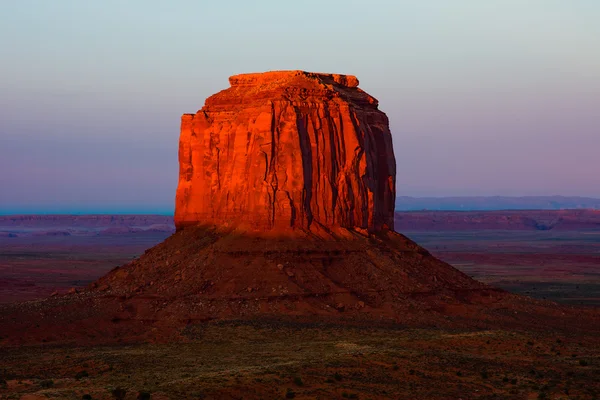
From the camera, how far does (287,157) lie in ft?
191

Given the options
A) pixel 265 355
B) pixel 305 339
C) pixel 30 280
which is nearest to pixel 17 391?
pixel 265 355

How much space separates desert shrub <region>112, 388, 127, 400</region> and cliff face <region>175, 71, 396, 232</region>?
24.9 metres

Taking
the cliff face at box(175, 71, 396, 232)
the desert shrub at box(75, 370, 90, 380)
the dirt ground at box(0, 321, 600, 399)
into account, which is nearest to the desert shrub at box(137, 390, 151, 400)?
the dirt ground at box(0, 321, 600, 399)

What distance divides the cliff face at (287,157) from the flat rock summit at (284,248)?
82mm

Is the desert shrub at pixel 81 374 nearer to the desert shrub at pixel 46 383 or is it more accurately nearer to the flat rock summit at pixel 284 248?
the desert shrub at pixel 46 383

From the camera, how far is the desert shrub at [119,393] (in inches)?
1310

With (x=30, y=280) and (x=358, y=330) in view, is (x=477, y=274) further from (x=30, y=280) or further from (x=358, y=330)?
(x=358, y=330)

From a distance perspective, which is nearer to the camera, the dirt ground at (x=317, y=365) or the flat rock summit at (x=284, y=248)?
the dirt ground at (x=317, y=365)

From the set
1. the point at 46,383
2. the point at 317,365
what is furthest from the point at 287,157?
the point at 46,383

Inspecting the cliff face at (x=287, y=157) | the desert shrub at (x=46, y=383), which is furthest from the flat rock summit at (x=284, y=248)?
the desert shrub at (x=46, y=383)

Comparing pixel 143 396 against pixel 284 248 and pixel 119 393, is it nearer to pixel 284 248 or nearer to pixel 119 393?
pixel 119 393

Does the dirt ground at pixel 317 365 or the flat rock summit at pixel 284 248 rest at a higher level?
the flat rock summit at pixel 284 248

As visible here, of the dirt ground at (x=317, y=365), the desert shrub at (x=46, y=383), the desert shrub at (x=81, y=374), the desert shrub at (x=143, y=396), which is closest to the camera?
the desert shrub at (x=143, y=396)

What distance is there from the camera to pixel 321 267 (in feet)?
185
